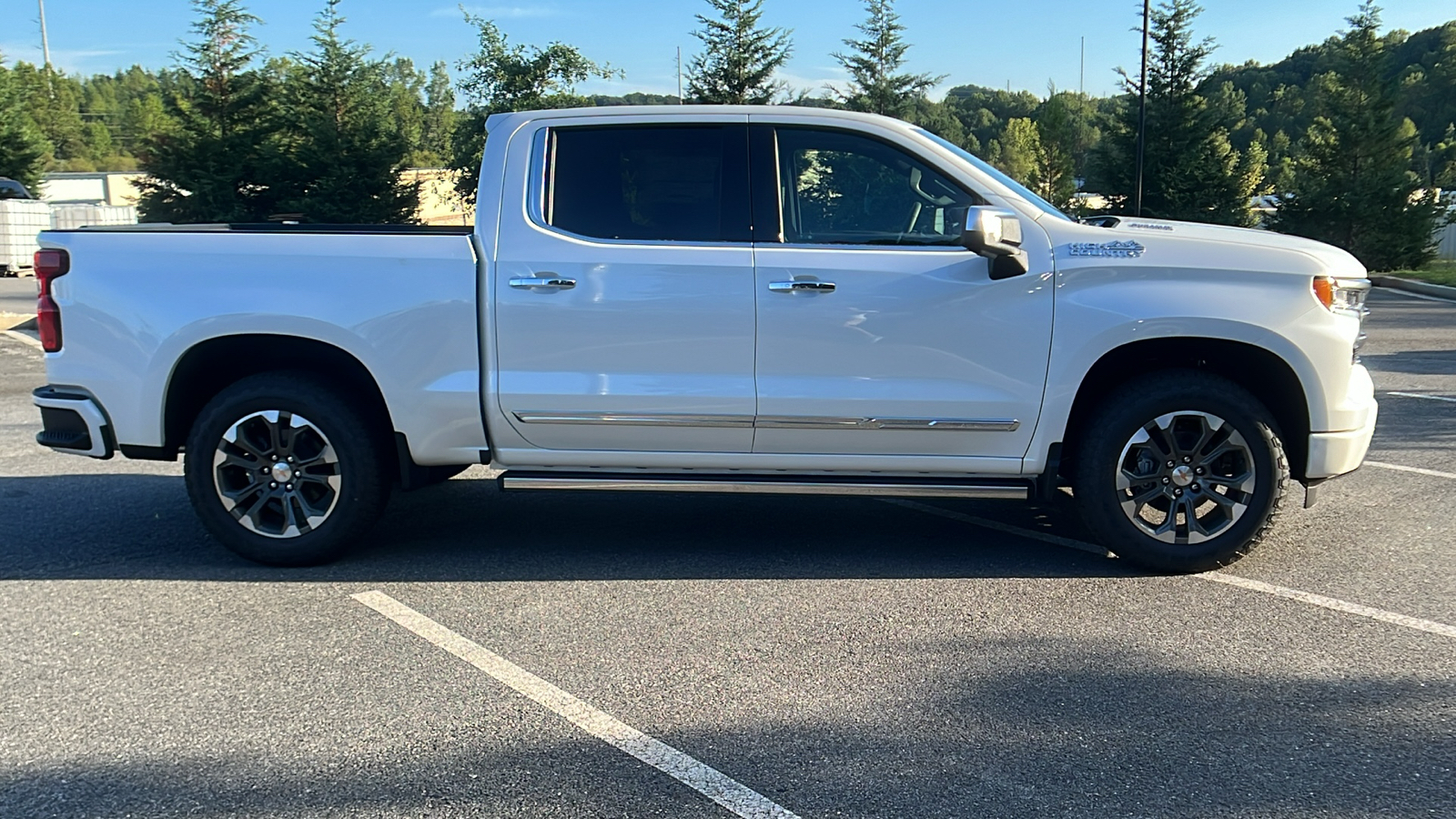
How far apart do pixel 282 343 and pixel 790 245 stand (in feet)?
7.68

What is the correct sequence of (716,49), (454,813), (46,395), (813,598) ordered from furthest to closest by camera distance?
(716,49)
(46,395)
(813,598)
(454,813)

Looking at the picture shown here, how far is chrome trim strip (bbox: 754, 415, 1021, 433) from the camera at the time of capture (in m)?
4.77

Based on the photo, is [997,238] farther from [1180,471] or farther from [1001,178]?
[1180,471]

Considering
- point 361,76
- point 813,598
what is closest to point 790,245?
point 813,598

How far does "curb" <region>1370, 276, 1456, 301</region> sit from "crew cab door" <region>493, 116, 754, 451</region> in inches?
666

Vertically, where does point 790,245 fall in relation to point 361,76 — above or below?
below

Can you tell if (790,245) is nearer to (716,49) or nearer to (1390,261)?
(1390,261)

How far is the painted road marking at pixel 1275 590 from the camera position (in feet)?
14.0

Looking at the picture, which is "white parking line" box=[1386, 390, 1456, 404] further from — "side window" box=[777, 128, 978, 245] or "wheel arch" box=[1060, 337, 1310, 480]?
"side window" box=[777, 128, 978, 245]

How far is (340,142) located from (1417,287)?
69.8 feet

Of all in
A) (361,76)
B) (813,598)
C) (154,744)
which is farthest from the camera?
(361,76)

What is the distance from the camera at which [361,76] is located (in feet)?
81.7

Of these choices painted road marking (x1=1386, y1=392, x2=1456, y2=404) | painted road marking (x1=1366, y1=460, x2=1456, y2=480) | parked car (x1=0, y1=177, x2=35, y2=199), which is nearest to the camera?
painted road marking (x1=1366, y1=460, x2=1456, y2=480)

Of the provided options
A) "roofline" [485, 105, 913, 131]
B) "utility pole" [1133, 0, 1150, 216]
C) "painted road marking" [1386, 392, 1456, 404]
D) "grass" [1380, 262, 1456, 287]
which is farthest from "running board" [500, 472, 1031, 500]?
"utility pole" [1133, 0, 1150, 216]
